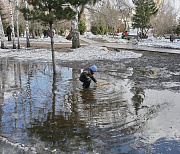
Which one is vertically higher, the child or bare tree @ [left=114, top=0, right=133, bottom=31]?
bare tree @ [left=114, top=0, right=133, bottom=31]

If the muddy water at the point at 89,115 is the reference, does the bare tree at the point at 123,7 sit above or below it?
above

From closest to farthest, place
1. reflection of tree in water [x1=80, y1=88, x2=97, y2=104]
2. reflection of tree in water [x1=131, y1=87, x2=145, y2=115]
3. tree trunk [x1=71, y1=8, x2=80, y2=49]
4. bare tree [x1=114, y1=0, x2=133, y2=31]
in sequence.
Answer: reflection of tree in water [x1=131, y1=87, x2=145, y2=115]
reflection of tree in water [x1=80, y1=88, x2=97, y2=104]
tree trunk [x1=71, y1=8, x2=80, y2=49]
bare tree [x1=114, y1=0, x2=133, y2=31]

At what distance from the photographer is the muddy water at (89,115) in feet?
13.8

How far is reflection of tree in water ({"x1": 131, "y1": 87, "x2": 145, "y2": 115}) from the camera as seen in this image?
643 centimetres

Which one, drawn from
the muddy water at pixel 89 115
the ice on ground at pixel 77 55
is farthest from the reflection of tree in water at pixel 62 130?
the ice on ground at pixel 77 55

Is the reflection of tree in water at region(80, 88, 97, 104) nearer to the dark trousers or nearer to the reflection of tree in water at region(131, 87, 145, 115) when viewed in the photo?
the dark trousers

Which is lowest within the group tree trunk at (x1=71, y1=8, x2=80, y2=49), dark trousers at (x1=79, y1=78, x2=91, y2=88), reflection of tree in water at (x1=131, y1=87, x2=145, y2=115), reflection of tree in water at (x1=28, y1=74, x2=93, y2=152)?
reflection of tree in water at (x1=28, y1=74, x2=93, y2=152)

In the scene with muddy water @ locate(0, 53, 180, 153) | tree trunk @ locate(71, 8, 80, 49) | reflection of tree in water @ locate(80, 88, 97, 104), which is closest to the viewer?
muddy water @ locate(0, 53, 180, 153)

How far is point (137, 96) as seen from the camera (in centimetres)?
719

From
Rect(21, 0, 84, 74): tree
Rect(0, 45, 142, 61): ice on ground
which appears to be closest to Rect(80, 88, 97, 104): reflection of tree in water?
Rect(21, 0, 84, 74): tree

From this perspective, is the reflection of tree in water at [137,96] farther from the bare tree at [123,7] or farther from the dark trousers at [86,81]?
the bare tree at [123,7]

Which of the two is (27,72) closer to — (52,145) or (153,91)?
(153,91)

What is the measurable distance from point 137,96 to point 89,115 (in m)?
2.14

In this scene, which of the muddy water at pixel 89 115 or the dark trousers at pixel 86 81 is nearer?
the muddy water at pixel 89 115
